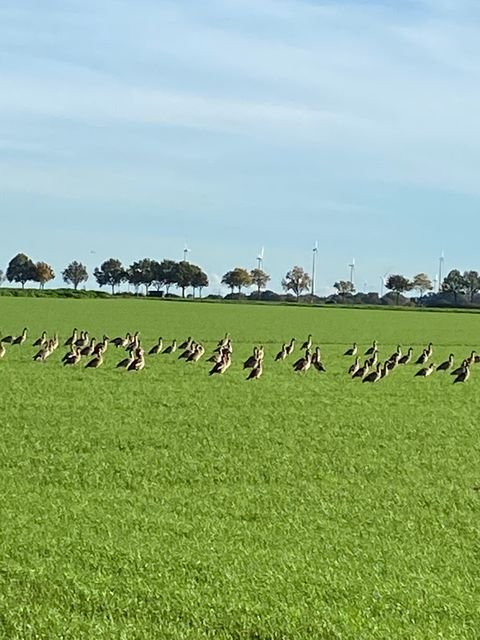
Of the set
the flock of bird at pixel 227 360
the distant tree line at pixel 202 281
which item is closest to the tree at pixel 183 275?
the distant tree line at pixel 202 281

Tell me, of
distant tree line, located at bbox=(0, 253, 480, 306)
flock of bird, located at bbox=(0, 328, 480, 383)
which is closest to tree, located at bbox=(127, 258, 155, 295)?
distant tree line, located at bbox=(0, 253, 480, 306)

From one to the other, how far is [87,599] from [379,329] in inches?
2402

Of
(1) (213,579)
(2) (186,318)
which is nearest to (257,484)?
(1) (213,579)

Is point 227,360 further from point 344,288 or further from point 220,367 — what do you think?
point 344,288

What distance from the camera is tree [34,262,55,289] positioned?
169625 mm

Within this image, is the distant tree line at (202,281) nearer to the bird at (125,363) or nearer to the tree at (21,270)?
the tree at (21,270)

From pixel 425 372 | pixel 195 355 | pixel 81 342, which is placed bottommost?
pixel 425 372

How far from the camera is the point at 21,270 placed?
171500mm

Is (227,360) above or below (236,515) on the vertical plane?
above

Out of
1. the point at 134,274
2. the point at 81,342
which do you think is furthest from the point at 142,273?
the point at 81,342

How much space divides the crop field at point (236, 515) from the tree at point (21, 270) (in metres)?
149

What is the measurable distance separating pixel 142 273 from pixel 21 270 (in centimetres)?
2092

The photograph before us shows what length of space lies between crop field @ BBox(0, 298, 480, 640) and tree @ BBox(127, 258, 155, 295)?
456ft

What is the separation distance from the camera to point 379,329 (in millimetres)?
68375
